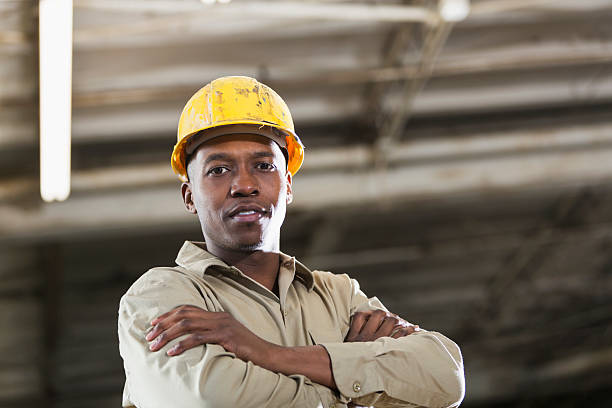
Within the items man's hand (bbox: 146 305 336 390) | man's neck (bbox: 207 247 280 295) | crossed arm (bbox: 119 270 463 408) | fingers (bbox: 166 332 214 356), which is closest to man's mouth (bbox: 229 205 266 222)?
man's neck (bbox: 207 247 280 295)

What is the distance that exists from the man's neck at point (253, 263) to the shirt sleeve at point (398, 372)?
45 centimetres

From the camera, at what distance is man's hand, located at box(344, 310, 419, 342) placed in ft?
9.48

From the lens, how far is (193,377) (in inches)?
92.6

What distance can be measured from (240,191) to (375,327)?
27.9 inches

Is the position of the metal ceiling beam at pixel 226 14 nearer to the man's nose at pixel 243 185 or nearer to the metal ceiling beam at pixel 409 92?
the metal ceiling beam at pixel 409 92

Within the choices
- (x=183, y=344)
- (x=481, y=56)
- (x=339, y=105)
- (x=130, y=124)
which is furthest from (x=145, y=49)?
(x=183, y=344)

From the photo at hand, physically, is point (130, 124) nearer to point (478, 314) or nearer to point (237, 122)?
point (237, 122)

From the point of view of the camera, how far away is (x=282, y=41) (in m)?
7.80

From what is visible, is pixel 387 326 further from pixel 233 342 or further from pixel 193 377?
pixel 193 377

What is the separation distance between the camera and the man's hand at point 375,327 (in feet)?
9.48

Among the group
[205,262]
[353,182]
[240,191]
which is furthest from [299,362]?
[353,182]

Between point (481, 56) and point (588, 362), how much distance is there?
8451mm

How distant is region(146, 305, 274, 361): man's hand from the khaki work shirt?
2 centimetres

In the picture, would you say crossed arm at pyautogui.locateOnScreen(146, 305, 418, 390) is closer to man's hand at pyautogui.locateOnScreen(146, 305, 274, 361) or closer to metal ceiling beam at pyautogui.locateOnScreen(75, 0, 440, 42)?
man's hand at pyautogui.locateOnScreen(146, 305, 274, 361)
